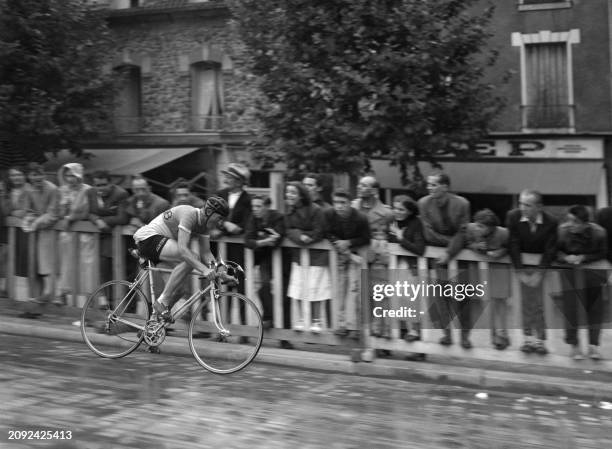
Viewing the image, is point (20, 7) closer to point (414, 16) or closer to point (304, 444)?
point (414, 16)

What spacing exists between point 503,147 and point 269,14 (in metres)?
7.21

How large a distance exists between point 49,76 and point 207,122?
15.9 feet

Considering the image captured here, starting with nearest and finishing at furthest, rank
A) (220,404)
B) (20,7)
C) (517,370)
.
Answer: (220,404)
(517,370)
(20,7)

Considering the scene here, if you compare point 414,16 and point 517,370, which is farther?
point 414,16

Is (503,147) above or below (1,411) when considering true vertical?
above

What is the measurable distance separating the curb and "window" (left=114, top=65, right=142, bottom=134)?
1620cm

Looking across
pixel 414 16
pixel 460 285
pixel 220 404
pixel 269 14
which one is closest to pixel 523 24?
pixel 414 16

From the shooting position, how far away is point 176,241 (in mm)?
7953

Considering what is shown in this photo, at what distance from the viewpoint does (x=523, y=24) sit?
19.9 m

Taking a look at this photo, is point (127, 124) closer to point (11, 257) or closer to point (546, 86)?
point (546, 86)

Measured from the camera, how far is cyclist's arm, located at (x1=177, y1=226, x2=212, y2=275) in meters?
7.57

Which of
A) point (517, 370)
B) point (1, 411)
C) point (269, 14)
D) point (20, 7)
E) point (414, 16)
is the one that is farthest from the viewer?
point (20, 7)

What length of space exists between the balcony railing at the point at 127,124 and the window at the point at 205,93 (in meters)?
1.88

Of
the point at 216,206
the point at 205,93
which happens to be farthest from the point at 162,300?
→ the point at 205,93
